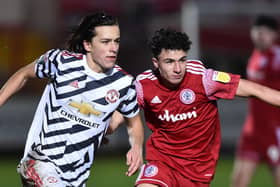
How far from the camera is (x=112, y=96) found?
7551mm

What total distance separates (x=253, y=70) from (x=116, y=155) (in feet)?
17.1

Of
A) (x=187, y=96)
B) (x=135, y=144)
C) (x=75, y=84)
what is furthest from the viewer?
(x=187, y=96)

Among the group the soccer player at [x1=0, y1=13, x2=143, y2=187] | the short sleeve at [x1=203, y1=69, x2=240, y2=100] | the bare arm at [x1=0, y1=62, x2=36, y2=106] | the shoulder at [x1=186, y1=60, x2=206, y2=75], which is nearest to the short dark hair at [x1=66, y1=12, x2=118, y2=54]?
the soccer player at [x1=0, y1=13, x2=143, y2=187]

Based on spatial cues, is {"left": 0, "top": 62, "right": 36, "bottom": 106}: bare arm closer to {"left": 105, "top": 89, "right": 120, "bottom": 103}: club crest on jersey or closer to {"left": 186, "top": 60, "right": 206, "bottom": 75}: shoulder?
{"left": 105, "top": 89, "right": 120, "bottom": 103}: club crest on jersey

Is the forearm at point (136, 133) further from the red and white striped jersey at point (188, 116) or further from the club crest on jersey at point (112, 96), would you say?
the red and white striped jersey at point (188, 116)

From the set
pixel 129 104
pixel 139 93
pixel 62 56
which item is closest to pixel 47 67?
pixel 62 56

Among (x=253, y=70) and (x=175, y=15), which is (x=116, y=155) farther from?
(x=253, y=70)

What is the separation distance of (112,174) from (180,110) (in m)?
6.26

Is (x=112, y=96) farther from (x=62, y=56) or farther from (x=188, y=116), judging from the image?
(x=188, y=116)

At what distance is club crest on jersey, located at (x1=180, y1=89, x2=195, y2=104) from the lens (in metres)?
8.21

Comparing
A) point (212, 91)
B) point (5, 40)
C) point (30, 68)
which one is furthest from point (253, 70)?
point (5, 40)

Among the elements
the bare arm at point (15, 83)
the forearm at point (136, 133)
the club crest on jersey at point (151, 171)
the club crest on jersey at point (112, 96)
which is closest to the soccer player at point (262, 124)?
the club crest on jersey at point (151, 171)

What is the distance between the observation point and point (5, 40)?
53.9ft

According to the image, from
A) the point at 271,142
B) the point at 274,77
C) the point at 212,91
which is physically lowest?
the point at 271,142
